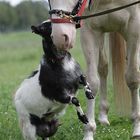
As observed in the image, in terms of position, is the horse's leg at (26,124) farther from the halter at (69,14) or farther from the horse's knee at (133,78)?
the horse's knee at (133,78)

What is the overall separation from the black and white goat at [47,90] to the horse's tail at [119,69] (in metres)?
1.77

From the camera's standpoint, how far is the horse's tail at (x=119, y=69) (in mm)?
6969

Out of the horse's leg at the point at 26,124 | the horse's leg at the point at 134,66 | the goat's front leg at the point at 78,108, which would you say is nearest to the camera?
the goat's front leg at the point at 78,108

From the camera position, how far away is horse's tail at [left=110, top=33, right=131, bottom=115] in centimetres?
697

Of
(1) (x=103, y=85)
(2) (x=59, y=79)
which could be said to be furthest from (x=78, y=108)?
(1) (x=103, y=85)

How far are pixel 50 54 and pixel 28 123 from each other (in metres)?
0.86

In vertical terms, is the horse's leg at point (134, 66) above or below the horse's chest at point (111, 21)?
below

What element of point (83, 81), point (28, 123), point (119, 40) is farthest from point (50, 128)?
point (119, 40)

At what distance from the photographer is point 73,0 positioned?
Result: 4793 mm

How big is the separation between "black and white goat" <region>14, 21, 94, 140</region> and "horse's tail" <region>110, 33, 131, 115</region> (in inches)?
69.5

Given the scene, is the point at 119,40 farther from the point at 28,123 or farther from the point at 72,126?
the point at 28,123

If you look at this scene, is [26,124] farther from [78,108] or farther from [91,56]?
[91,56]

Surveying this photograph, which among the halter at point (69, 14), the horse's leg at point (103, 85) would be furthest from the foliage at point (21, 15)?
the halter at point (69, 14)

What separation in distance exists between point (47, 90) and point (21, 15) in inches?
3638
